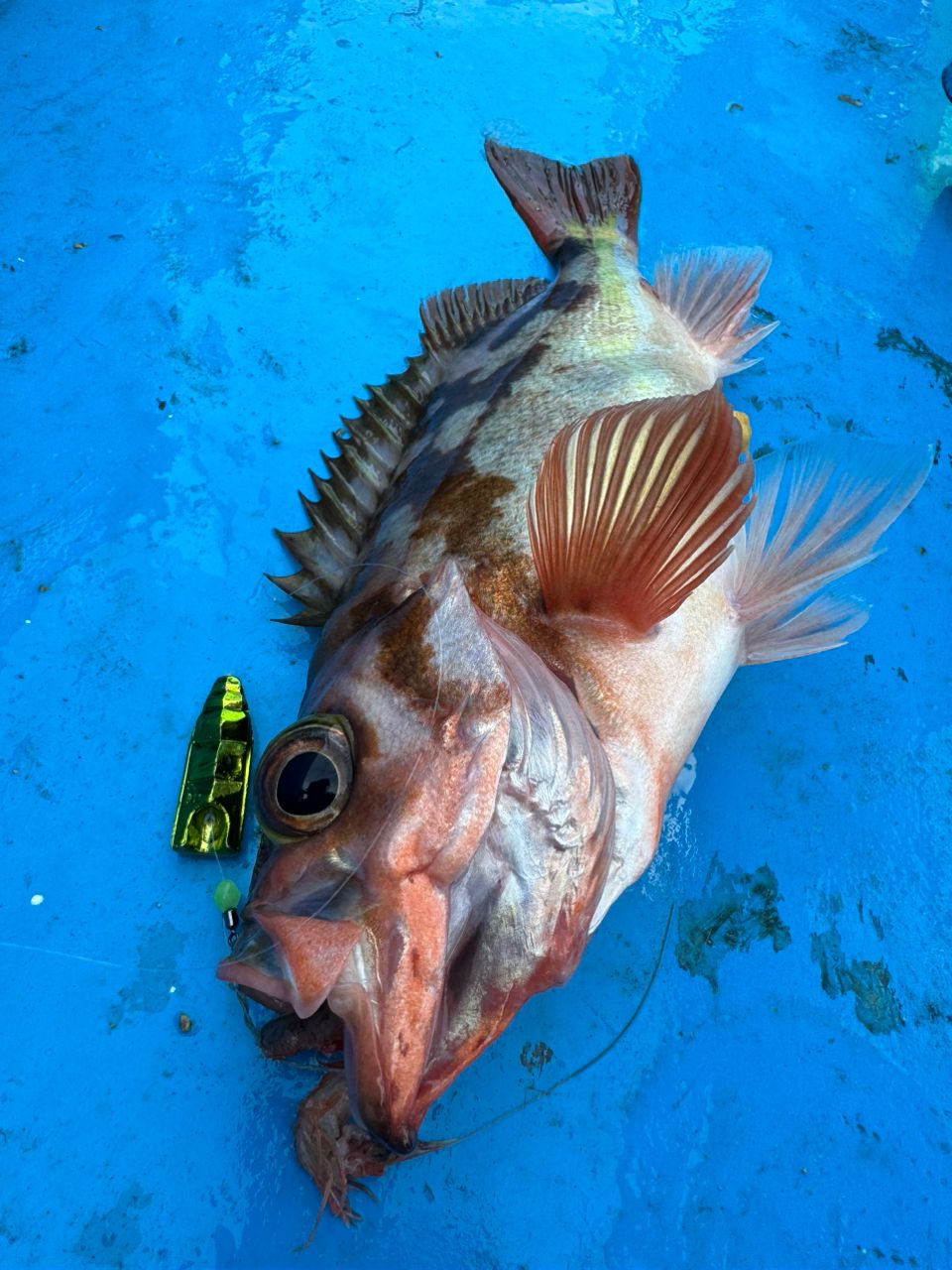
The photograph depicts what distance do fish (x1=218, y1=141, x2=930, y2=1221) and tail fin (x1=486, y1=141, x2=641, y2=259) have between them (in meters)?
0.14

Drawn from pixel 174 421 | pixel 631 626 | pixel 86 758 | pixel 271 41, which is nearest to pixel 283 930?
pixel 631 626

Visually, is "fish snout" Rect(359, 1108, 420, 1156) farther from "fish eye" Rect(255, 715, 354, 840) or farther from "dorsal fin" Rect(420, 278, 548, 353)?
"dorsal fin" Rect(420, 278, 548, 353)

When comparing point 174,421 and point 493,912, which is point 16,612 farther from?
point 493,912

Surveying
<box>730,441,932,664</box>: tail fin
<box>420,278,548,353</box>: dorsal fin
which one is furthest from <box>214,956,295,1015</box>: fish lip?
<box>420,278,548,353</box>: dorsal fin

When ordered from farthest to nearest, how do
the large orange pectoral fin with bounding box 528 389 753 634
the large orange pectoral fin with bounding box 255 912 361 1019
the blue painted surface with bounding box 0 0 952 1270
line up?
1. the blue painted surface with bounding box 0 0 952 1270
2. the large orange pectoral fin with bounding box 528 389 753 634
3. the large orange pectoral fin with bounding box 255 912 361 1019

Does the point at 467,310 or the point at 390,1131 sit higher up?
the point at 467,310

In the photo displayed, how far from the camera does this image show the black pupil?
1.19m

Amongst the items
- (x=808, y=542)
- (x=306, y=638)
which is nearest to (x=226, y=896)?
(x=306, y=638)

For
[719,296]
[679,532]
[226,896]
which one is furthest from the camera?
[719,296]

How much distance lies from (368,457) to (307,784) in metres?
→ 0.97

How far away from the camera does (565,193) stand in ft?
7.94

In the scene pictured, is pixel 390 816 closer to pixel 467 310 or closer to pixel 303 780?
pixel 303 780

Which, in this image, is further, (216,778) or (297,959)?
(216,778)

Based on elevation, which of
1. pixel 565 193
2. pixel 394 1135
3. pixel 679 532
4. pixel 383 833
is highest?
pixel 565 193
